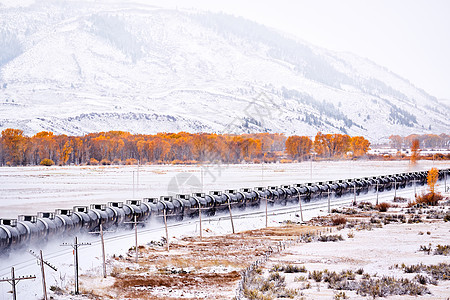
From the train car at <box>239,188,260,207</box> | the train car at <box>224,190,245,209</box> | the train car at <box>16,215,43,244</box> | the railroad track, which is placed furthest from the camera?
the train car at <box>239,188,260,207</box>

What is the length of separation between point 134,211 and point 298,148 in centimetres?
15249

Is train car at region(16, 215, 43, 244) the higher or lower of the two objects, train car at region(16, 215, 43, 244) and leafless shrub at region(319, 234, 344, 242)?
the higher

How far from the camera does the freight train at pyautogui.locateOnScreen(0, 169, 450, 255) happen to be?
25.7 m

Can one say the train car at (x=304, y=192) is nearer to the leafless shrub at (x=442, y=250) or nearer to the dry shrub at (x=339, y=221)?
the dry shrub at (x=339, y=221)

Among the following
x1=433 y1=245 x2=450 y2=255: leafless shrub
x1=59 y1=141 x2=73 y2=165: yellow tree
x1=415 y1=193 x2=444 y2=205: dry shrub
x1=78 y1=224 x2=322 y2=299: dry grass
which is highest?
x1=59 y1=141 x2=73 y2=165: yellow tree

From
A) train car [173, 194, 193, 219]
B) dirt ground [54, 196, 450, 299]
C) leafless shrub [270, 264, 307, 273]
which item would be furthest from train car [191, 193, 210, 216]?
leafless shrub [270, 264, 307, 273]

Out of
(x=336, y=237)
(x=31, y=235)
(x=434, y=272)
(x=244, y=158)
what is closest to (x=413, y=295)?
(x=434, y=272)

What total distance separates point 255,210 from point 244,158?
10210 centimetres

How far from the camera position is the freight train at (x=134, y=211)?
1010 inches

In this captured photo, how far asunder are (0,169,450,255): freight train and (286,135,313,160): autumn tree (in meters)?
117

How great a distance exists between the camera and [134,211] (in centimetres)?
3453

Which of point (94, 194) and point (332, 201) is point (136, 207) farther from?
point (332, 201)

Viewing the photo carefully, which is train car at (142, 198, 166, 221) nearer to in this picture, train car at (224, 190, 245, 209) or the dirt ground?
the dirt ground

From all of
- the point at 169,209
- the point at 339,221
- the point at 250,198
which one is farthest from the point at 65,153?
the point at 339,221
